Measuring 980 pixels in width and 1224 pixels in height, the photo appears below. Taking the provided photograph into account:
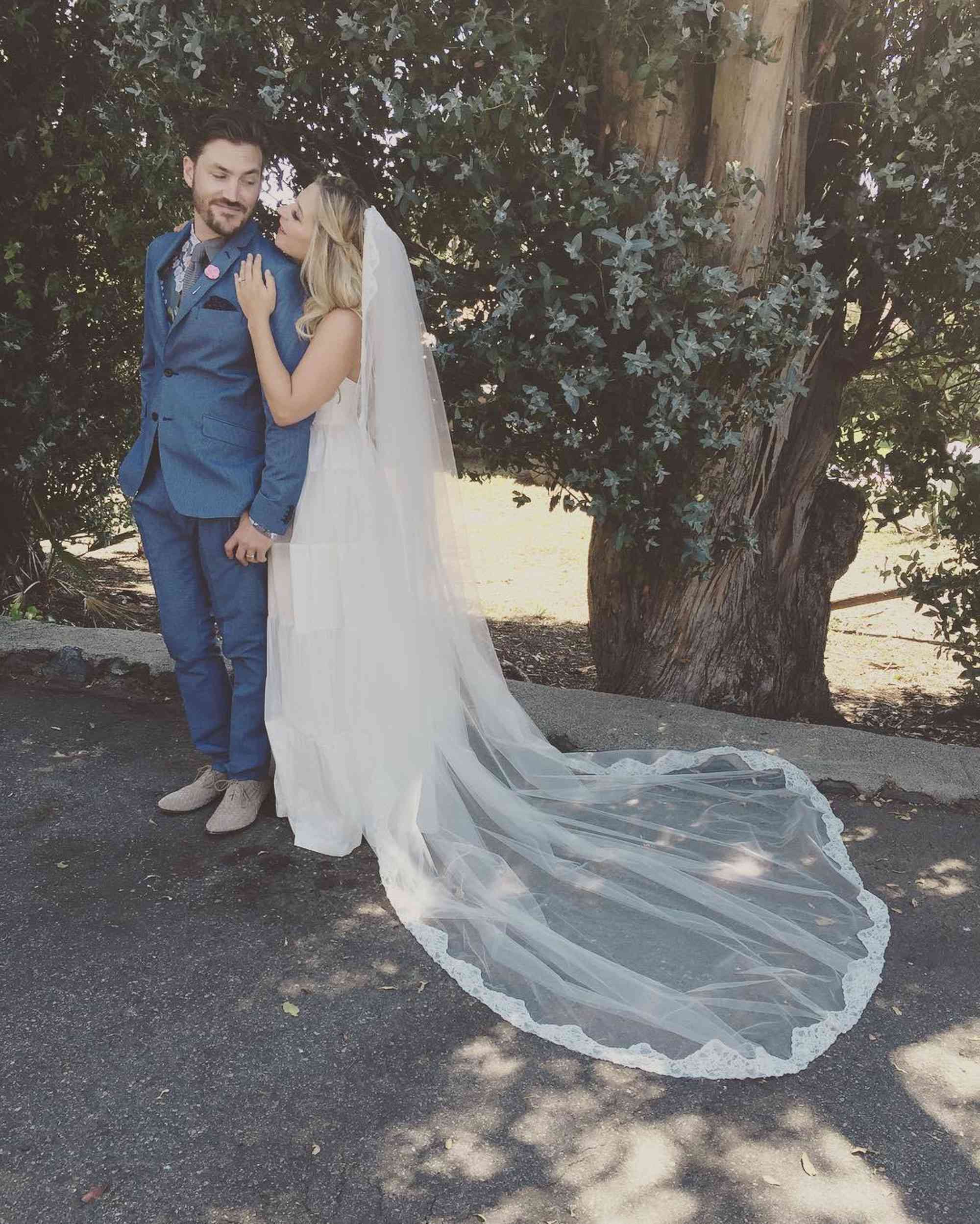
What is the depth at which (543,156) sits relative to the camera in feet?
12.6

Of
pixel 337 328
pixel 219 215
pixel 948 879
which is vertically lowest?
pixel 948 879

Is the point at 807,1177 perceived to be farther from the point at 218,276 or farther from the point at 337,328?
the point at 218,276

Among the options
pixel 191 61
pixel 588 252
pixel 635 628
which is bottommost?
pixel 635 628

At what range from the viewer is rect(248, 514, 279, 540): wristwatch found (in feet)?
11.2

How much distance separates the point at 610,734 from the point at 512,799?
2.76 ft

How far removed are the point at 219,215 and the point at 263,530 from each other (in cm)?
95

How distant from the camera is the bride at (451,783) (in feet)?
9.69

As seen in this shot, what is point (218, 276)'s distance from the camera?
10.8ft

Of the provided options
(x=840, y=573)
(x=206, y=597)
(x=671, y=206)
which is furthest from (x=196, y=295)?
(x=840, y=573)

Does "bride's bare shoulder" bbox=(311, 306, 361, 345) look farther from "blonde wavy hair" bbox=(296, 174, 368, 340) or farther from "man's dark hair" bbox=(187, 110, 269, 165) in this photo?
"man's dark hair" bbox=(187, 110, 269, 165)

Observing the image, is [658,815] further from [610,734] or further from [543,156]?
[543,156]

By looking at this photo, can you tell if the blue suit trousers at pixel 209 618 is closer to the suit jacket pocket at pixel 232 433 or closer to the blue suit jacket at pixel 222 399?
the blue suit jacket at pixel 222 399

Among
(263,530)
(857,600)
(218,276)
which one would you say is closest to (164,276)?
(218,276)

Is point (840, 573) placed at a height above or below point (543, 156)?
below
